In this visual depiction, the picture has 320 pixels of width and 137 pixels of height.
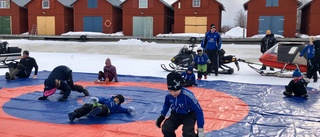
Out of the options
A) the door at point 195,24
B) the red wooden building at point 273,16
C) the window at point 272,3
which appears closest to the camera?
the red wooden building at point 273,16

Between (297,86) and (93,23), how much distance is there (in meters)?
27.5

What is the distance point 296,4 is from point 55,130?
27.2 meters

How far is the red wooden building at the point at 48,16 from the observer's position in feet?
109

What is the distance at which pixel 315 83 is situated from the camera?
31.9 feet

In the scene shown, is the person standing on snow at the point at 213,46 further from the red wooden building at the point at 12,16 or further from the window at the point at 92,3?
the red wooden building at the point at 12,16

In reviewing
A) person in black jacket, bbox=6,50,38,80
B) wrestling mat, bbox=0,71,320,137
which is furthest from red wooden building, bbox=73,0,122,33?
wrestling mat, bbox=0,71,320,137

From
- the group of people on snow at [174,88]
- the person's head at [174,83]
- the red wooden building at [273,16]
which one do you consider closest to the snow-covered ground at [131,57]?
the group of people on snow at [174,88]

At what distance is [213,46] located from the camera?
11094mm

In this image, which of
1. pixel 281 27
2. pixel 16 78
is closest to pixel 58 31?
pixel 281 27

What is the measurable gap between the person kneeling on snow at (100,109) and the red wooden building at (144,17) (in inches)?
1011

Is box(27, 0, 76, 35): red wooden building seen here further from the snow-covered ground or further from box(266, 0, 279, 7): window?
box(266, 0, 279, 7): window

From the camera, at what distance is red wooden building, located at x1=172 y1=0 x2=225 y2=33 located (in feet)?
97.3

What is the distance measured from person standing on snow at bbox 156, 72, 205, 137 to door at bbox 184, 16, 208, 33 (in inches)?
1037

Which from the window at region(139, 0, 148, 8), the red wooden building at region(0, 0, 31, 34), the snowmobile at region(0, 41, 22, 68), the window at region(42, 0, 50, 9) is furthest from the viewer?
the red wooden building at region(0, 0, 31, 34)
